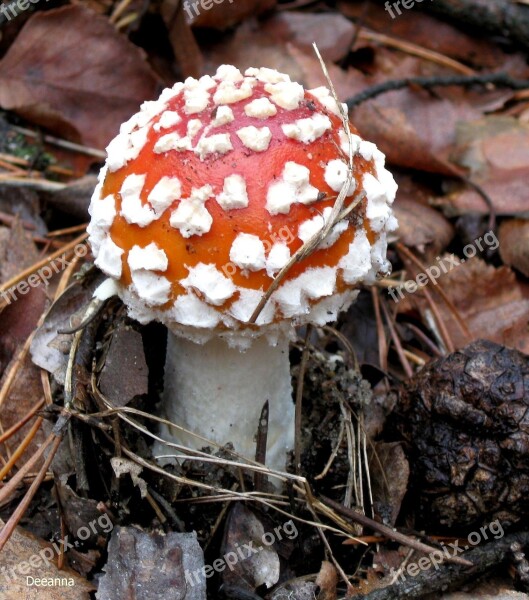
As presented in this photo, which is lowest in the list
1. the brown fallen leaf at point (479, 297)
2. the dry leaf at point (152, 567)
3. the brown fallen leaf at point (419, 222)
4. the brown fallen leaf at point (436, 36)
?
the brown fallen leaf at point (479, 297)

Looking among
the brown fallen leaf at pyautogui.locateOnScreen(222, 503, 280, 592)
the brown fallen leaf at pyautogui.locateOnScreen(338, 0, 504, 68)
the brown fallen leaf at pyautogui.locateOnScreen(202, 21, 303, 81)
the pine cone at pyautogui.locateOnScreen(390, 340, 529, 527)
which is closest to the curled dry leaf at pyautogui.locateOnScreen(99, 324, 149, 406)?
the brown fallen leaf at pyautogui.locateOnScreen(222, 503, 280, 592)

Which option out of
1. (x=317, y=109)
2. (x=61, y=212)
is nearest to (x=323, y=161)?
(x=317, y=109)

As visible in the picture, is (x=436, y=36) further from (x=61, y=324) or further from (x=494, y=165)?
(x=61, y=324)

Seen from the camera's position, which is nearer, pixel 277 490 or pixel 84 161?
pixel 277 490

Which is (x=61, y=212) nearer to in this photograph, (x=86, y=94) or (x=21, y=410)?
(x=86, y=94)

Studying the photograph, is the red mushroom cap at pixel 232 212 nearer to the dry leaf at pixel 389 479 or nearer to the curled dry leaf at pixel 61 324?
the curled dry leaf at pixel 61 324

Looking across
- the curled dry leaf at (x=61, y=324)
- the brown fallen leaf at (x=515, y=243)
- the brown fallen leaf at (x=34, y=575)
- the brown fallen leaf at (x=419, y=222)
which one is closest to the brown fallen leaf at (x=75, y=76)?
the curled dry leaf at (x=61, y=324)
